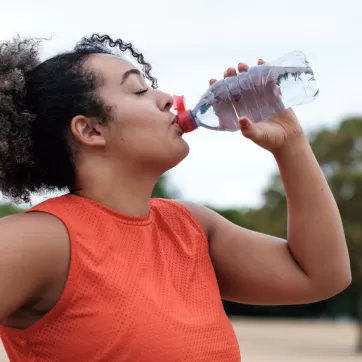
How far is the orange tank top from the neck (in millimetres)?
49

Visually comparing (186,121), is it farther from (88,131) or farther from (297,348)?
(297,348)

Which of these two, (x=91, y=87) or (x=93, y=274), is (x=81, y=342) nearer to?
(x=93, y=274)

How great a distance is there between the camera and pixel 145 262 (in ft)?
8.84

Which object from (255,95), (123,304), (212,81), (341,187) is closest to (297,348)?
(341,187)

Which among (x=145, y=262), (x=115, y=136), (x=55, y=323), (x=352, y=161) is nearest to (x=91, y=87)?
(x=115, y=136)

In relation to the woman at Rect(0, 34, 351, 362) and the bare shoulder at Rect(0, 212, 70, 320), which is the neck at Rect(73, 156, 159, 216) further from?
the bare shoulder at Rect(0, 212, 70, 320)

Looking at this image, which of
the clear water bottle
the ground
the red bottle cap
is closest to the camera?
the red bottle cap

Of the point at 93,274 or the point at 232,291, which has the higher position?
the point at 93,274

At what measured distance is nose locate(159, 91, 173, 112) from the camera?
9.65ft

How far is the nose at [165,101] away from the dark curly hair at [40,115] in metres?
0.18

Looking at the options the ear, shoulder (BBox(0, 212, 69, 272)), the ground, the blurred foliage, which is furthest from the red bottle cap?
the blurred foliage

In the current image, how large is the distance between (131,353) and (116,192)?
1.86 ft

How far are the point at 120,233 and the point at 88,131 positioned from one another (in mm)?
382

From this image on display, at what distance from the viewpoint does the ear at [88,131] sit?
2.86 m
